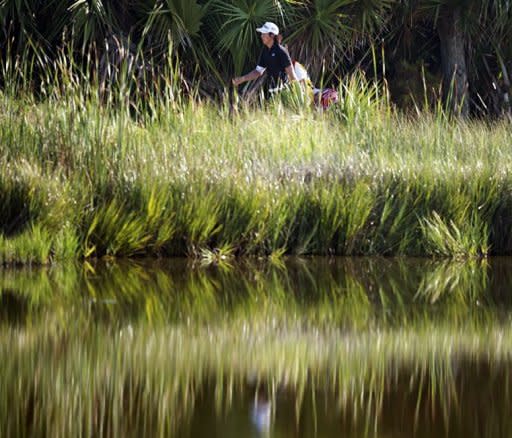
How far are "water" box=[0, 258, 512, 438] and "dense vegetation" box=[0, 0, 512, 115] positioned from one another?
32.8 ft

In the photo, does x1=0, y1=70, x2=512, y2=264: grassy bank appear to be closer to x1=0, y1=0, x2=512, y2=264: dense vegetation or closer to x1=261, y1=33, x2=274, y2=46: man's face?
x1=0, y1=0, x2=512, y2=264: dense vegetation

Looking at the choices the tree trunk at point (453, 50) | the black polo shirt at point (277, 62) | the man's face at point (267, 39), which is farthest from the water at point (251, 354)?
the tree trunk at point (453, 50)

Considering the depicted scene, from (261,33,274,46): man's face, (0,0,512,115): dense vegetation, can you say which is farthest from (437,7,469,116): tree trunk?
(261,33,274,46): man's face

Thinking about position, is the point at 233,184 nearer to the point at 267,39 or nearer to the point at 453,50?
the point at 267,39

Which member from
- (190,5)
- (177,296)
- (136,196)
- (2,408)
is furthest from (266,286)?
(190,5)

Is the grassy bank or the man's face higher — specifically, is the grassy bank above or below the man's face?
below

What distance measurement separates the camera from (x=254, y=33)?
19.9 meters

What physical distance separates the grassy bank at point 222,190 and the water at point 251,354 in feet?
2.76

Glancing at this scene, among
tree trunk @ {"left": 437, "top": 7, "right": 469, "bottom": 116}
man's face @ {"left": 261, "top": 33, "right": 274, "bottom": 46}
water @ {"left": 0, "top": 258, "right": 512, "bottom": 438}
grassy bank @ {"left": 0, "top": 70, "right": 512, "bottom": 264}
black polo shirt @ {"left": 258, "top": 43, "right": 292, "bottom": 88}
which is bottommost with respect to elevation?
water @ {"left": 0, "top": 258, "right": 512, "bottom": 438}

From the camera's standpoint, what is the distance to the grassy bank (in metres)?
9.48

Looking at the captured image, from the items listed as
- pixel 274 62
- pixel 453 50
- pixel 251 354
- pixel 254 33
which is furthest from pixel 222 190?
pixel 453 50

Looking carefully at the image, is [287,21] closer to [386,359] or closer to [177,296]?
[177,296]

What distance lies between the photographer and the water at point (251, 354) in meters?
4.18

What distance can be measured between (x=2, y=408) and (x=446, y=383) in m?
1.75
